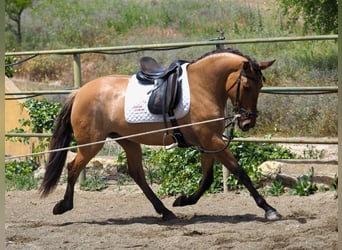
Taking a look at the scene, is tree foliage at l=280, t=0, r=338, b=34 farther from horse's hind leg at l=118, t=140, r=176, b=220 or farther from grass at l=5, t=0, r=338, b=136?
horse's hind leg at l=118, t=140, r=176, b=220

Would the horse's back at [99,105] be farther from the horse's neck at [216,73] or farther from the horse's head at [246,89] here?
the horse's head at [246,89]

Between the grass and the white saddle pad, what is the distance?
213 cm

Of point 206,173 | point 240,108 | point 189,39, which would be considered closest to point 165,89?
point 240,108

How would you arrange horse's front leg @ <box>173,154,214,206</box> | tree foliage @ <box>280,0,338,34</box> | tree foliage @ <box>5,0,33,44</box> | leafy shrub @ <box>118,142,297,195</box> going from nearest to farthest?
horse's front leg @ <box>173,154,214,206</box>, leafy shrub @ <box>118,142,297,195</box>, tree foliage @ <box>280,0,338,34</box>, tree foliage @ <box>5,0,33,44</box>

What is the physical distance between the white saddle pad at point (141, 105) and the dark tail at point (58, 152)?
606mm

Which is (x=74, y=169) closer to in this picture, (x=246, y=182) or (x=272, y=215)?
(x=246, y=182)

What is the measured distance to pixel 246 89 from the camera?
5734mm

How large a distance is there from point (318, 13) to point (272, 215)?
6.27 metres

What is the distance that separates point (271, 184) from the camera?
7.23m

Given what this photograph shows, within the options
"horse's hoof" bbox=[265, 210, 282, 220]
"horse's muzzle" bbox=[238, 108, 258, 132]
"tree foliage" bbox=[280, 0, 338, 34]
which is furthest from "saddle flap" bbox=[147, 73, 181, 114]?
"tree foliage" bbox=[280, 0, 338, 34]

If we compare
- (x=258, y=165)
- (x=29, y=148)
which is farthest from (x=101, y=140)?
(x=29, y=148)

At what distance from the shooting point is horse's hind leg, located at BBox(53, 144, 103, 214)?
6387mm

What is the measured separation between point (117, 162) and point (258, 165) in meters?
1.72

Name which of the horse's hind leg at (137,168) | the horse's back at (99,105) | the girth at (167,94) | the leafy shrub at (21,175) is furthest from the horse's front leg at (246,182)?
the leafy shrub at (21,175)
